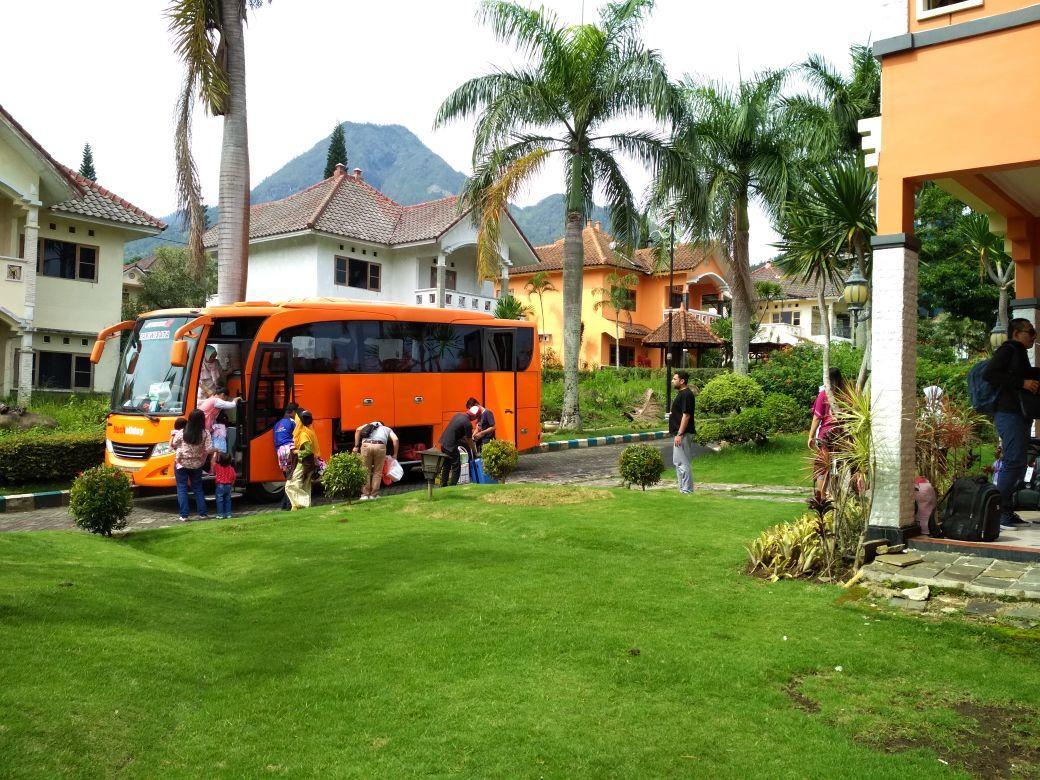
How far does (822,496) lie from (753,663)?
2.58 meters

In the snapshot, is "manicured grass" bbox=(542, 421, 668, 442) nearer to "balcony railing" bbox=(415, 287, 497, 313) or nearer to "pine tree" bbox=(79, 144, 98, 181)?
"balcony railing" bbox=(415, 287, 497, 313)

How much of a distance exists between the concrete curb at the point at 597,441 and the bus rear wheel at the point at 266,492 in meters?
7.15

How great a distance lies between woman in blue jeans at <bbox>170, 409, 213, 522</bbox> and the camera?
1184 centimetres

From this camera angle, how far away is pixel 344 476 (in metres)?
11.8

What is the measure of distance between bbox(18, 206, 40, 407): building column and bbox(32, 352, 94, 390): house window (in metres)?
1.04

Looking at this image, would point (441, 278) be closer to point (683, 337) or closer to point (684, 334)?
point (683, 337)

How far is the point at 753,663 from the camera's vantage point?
17.4ft

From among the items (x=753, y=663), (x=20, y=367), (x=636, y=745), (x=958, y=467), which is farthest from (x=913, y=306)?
(x=20, y=367)

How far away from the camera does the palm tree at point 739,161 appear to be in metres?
24.6

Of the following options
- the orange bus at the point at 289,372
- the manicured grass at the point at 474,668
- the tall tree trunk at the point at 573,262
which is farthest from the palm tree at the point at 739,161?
the manicured grass at the point at 474,668

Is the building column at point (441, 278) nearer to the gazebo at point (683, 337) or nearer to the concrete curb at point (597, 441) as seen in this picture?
the concrete curb at point (597, 441)

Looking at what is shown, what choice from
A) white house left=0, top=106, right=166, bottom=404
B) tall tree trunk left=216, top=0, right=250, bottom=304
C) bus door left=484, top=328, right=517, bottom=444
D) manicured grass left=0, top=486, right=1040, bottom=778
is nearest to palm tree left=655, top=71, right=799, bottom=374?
bus door left=484, top=328, right=517, bottom=444

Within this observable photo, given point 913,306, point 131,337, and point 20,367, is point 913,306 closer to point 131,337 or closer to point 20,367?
point 131,337

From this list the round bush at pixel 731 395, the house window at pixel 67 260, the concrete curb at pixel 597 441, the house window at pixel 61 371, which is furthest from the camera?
the house window at pixel 67 260
